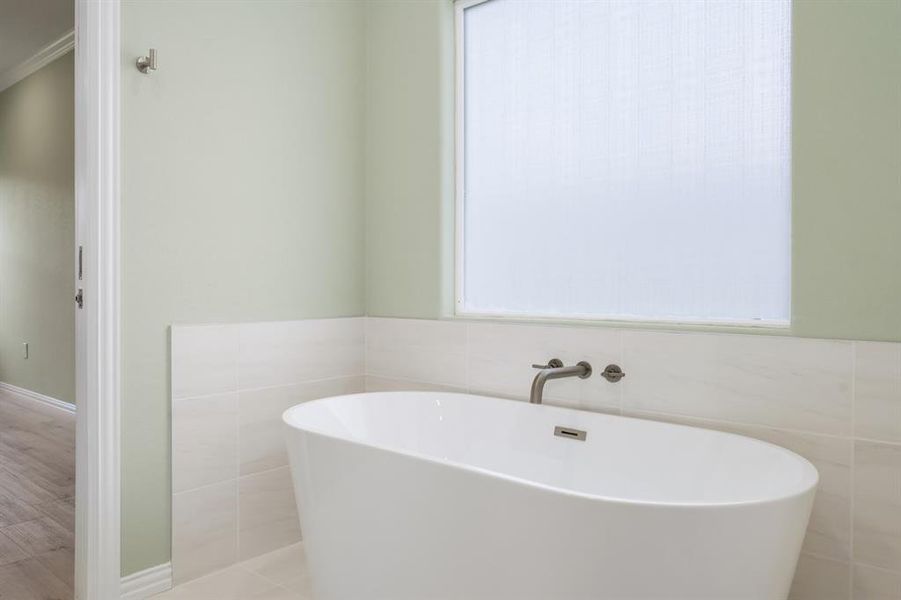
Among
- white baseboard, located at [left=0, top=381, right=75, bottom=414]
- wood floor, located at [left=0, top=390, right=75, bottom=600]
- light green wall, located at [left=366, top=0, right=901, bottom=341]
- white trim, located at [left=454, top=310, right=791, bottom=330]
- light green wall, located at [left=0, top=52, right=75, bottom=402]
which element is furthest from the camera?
white baseboard, located at [left=0, top=381, right=75, bottom=414]

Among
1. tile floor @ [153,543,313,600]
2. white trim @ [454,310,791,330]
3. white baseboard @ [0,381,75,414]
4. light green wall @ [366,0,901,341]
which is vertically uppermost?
light green wall @ [366,0,901,341]

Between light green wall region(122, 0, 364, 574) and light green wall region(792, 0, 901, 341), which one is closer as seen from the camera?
light green wall region(792, 0, 901, 341)

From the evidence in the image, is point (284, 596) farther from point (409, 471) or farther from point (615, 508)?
point (615, 508)

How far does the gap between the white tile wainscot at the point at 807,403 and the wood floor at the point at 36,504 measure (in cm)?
189

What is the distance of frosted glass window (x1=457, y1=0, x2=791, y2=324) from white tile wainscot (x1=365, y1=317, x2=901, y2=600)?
0.13 m

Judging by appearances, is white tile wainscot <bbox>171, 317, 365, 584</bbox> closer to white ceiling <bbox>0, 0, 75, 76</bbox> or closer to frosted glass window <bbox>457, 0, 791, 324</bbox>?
frosted glass window <bbox>457, 0, 791, 324</bbox>

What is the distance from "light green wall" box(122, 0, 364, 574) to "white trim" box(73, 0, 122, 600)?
47mm

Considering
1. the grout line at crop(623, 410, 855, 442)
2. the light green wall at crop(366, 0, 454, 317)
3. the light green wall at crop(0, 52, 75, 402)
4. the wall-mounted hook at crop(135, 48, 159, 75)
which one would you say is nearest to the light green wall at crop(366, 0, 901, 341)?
the grout line at crop(623, 410, 855, 442)

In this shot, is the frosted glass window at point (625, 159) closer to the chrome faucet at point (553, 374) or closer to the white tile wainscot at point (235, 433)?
the chrome faucet at point (553, 374)

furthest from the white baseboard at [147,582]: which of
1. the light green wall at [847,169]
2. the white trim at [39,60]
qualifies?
the white trim at [39,60]

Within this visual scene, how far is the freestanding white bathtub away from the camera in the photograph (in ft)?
3.84

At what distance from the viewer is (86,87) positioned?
191 centimetres

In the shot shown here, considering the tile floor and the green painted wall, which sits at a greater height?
the green painted wall

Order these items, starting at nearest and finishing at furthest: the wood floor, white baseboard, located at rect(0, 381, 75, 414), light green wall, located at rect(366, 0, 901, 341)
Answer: light green wall, located at rect(366, 0, 901, 341) → the wood floor → white baseboard, located at rect(0, 381, 75, 414)
